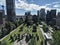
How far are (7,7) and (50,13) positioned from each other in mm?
14493

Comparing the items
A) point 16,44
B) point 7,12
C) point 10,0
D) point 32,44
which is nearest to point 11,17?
point 7,12

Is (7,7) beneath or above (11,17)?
above

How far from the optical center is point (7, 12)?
165 feet

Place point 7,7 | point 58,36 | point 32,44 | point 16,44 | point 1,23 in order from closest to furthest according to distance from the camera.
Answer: point 32,44, point 58,36, point 16,44, point 1,23, point 7,7

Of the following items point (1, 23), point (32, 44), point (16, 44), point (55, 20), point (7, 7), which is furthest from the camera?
point (7, 7)

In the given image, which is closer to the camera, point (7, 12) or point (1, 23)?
point (1, 23)

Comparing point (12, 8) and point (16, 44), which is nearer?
point (16, 44)

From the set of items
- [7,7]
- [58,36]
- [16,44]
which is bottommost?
[16,44]

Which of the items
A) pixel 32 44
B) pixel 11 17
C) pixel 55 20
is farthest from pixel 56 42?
pixel 11 17

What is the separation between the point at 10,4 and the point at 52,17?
47.9 feet

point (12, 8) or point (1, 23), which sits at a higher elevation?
point (12, 8)

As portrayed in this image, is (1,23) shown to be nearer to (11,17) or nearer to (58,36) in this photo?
(11,17)

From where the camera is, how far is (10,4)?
162ft

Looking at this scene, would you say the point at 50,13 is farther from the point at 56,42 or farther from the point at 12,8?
the point at 56,42
